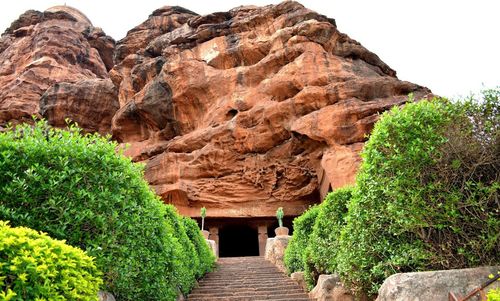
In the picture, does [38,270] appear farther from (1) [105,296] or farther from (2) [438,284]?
(2) [438,284]

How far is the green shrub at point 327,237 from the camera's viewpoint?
885cm

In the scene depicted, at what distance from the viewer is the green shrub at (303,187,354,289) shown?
29.0ft

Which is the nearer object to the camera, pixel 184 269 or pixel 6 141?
pixel 6 141

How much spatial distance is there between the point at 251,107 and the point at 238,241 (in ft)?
34.8

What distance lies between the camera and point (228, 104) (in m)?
26.5

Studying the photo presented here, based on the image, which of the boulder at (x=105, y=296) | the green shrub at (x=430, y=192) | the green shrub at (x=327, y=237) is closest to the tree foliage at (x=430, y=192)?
the green shrub at (x=430, y=192)

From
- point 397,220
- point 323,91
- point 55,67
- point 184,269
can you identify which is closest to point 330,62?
point 323,91

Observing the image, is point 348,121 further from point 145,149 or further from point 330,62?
point 145,149

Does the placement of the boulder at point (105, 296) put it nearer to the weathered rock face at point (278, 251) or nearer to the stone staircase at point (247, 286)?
the stone staircase at point (247, 286)

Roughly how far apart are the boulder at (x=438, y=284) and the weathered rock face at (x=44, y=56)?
3492 centimetres

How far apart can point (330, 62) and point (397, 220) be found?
20.6m

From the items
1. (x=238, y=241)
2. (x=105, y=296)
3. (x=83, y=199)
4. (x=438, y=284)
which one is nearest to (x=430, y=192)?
(x=438, y=284)

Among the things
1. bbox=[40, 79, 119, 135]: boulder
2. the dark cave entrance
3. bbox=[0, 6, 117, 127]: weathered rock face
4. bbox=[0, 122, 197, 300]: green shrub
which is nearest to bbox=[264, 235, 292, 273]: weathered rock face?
bbox=[0, 122, 197, 300]: green shrub

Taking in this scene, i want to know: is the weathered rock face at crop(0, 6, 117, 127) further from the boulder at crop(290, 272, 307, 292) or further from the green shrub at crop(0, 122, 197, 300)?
the green shrub at crop(0, 122, 197, 300)
